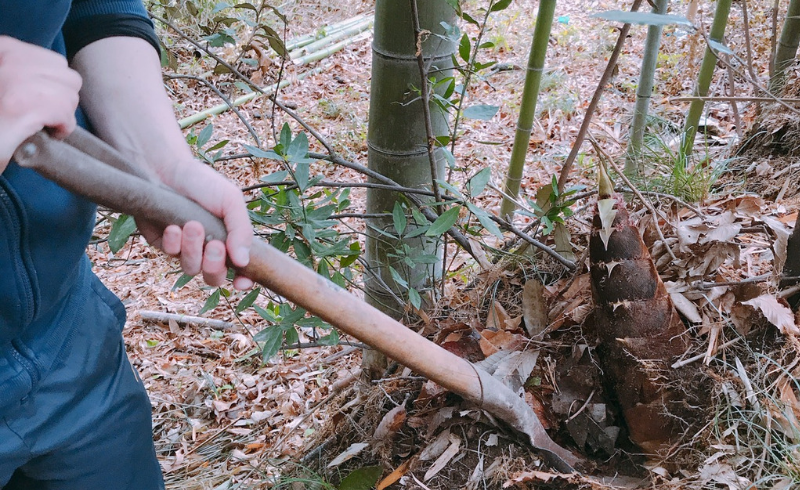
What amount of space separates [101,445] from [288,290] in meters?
0.81

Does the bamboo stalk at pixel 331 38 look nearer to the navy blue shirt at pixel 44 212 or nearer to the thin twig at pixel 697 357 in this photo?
the navy blue shirt at pixel 44 212

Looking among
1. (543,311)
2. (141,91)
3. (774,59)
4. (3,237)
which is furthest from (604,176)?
(774,59)

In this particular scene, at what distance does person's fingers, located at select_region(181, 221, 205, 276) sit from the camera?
97 centimetres

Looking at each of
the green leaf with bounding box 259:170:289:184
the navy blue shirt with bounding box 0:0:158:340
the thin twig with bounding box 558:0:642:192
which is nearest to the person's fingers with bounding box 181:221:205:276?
the navy blue shirt with bounding box 0:0:158:340

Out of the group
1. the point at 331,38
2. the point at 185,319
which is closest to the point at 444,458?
the point at 185,319

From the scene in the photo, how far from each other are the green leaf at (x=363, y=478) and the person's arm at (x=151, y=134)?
31.5 inches

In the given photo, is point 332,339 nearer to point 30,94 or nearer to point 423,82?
point 423,82

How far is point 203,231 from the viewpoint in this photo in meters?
0.99

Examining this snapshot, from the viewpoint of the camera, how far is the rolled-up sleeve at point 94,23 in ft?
4.21

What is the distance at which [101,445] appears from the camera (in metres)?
1.44

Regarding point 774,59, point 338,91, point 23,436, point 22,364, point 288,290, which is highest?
point 774,59

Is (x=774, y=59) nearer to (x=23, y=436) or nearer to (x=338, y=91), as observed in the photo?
(x=23, y=436)

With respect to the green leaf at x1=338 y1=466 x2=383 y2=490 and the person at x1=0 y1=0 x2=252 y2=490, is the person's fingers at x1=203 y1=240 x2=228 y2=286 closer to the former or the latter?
the person at x1=0 y1=0 x2=252 y2=490

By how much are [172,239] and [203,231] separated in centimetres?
5
